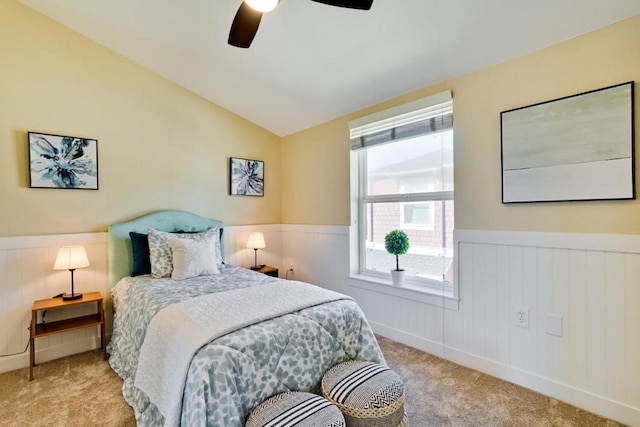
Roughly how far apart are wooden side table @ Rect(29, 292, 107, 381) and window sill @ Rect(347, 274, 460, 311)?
2318mm

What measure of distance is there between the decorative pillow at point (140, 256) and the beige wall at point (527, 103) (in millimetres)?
2418

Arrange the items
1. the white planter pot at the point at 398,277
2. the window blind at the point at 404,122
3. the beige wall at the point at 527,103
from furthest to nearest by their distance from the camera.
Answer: the white planter pot at the point at 398,277 < the window blind at the point at 404,122 < the beige wall at the point at 527,103

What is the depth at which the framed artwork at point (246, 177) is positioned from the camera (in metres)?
3.83

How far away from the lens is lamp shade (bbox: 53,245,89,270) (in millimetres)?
2482

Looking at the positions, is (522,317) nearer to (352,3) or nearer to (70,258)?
(352,3)

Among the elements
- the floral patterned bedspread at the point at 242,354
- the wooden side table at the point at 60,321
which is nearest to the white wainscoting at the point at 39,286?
the wooden side table at the point at 60,321

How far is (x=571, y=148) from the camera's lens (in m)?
1.96

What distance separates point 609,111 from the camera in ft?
5.98

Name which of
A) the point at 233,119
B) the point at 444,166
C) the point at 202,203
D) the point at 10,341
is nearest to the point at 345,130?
the point at 444,166

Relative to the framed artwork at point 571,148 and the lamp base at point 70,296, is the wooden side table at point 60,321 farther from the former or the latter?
the framed artwork at point 571,148

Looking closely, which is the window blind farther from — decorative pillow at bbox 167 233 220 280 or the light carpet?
the light carpet

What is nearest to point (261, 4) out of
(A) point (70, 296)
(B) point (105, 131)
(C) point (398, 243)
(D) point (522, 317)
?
(C) point (398, 243)

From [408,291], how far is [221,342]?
185cm

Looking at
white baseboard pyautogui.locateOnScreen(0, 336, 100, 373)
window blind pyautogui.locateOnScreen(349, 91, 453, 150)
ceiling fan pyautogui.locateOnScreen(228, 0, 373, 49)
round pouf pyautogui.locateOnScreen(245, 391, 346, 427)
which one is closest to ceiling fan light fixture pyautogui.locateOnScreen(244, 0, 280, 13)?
ceiling fan pyautogui.locateOnScreen(228, 0, 373, 49)
